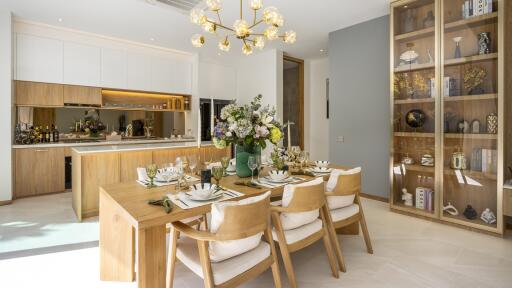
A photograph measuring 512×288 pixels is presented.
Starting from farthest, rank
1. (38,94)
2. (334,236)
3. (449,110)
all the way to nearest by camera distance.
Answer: (38,94) < (449,110) < (334,236)

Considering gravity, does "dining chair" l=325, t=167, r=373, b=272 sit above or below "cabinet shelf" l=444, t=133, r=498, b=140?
below

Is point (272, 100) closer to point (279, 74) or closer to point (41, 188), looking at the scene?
point (279, 74)

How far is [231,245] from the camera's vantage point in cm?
152

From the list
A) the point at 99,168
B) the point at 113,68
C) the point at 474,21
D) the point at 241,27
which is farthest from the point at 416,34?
the point at 113,68

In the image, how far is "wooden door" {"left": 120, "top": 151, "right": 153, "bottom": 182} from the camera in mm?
3658

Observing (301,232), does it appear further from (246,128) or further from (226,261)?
(246,128)

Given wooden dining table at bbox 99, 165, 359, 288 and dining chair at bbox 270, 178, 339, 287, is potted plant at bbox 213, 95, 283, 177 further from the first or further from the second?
dining chair at bbox 270, 178, 339, 287

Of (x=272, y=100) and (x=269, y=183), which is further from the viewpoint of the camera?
(x=272, y=100)

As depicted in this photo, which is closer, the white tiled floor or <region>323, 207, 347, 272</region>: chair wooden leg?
the white tiled floor

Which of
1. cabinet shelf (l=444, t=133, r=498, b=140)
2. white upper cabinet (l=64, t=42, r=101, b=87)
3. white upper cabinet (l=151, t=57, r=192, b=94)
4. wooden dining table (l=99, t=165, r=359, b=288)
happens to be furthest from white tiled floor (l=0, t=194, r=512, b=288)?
white upper cabinet (l=151, t=57, r=192, b=94)

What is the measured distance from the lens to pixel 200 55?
6.18m

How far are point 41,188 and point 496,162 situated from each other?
618 centimetres

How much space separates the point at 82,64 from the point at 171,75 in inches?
64.7

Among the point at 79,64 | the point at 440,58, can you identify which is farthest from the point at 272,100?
the point at 79,64
